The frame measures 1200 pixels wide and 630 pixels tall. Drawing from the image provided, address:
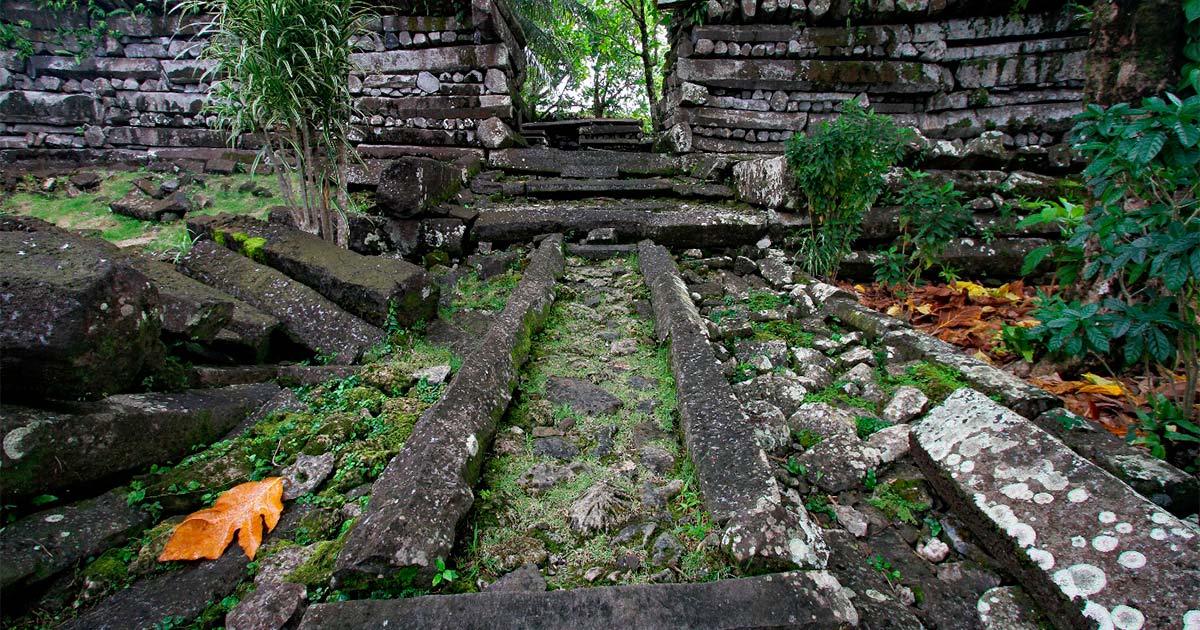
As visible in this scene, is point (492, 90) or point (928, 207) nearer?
point (928, 207)

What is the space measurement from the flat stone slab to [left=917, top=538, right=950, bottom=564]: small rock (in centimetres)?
54

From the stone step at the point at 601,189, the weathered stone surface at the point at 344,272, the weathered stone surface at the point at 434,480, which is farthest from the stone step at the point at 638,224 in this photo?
the weathered stone surface at the point at 434,480

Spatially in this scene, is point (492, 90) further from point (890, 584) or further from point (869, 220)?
point (890, 584)

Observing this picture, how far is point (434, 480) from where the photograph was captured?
5.86ft

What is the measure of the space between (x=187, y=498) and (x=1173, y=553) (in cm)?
312

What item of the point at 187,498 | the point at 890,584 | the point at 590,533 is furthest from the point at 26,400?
the point at 890,584

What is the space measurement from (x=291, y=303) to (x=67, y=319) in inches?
56.3

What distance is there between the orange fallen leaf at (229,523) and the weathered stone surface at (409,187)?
323 centimetres

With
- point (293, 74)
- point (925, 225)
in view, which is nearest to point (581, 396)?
point (293, 74)

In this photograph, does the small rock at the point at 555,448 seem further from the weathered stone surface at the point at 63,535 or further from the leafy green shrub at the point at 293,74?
the leafy green shrub at the point at 293,74

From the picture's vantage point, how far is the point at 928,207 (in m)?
4.27

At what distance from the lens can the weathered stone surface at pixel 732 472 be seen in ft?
5.04

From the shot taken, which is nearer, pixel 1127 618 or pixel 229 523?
pixel 1127 618

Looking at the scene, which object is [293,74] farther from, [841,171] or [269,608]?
[841,171]
